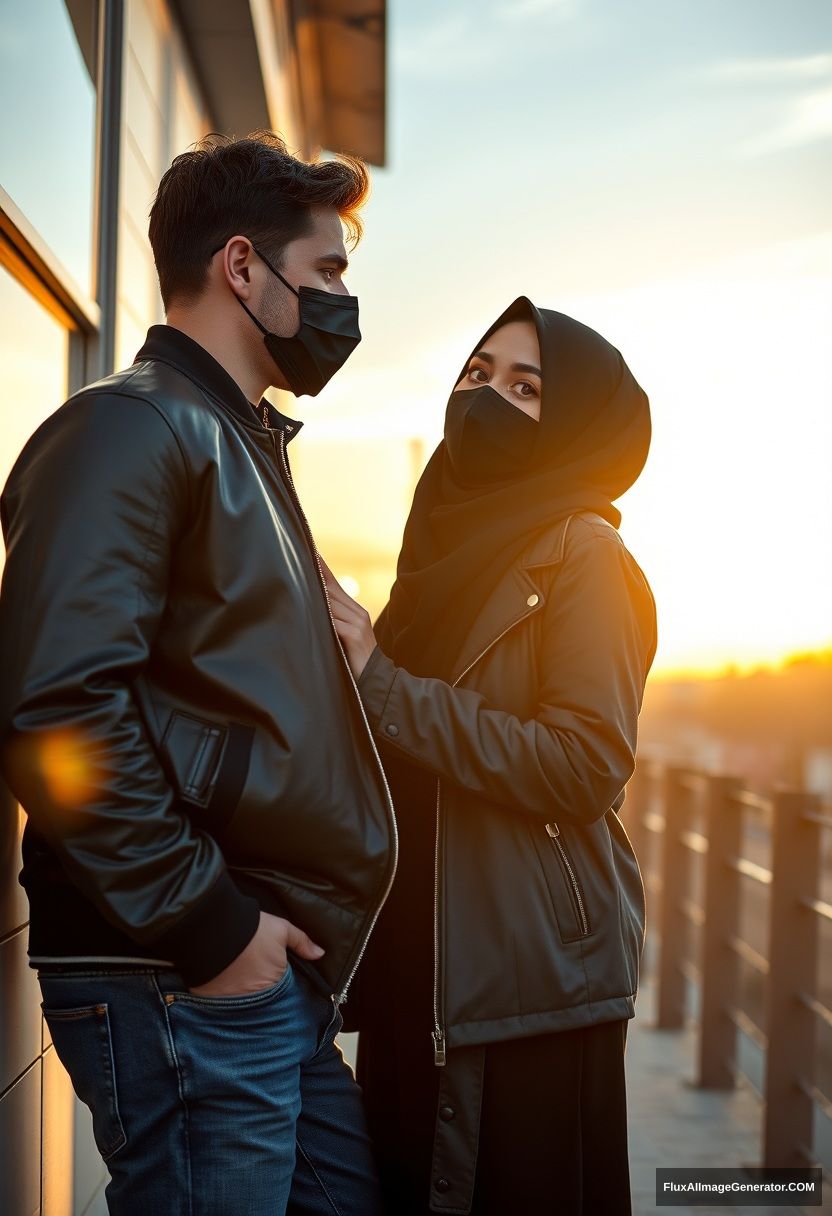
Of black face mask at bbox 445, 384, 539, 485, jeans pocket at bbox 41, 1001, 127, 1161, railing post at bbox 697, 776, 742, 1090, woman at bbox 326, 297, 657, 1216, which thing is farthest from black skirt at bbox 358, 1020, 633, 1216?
railing post at bbox 697, 776, 742, 1090

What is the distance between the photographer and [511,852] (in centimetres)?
210

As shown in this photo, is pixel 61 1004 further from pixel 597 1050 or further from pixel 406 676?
pixel 597 1050

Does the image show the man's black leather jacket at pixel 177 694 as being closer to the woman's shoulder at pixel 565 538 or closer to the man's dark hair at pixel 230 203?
the man's dark hair at pixel 230 203

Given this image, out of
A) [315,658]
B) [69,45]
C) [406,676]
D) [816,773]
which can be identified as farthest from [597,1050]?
[816,773]

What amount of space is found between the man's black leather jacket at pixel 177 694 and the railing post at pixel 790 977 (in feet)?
9.81

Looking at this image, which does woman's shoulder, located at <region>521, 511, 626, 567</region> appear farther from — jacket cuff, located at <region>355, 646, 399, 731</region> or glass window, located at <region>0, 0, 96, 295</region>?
glass window, located at <region>0, 0, 96, 295</region>

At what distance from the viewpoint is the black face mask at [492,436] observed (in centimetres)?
240

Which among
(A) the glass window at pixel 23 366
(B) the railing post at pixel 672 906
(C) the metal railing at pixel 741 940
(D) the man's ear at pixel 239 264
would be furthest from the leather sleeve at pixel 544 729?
(B) the railing post at pixel 672 906

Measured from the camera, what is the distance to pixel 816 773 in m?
111

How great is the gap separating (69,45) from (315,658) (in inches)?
74.1

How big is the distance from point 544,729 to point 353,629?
386 mm

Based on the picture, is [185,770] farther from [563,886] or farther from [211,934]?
[563,886]

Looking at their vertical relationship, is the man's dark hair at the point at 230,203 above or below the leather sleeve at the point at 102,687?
above

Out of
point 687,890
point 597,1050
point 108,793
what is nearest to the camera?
point 108,793
